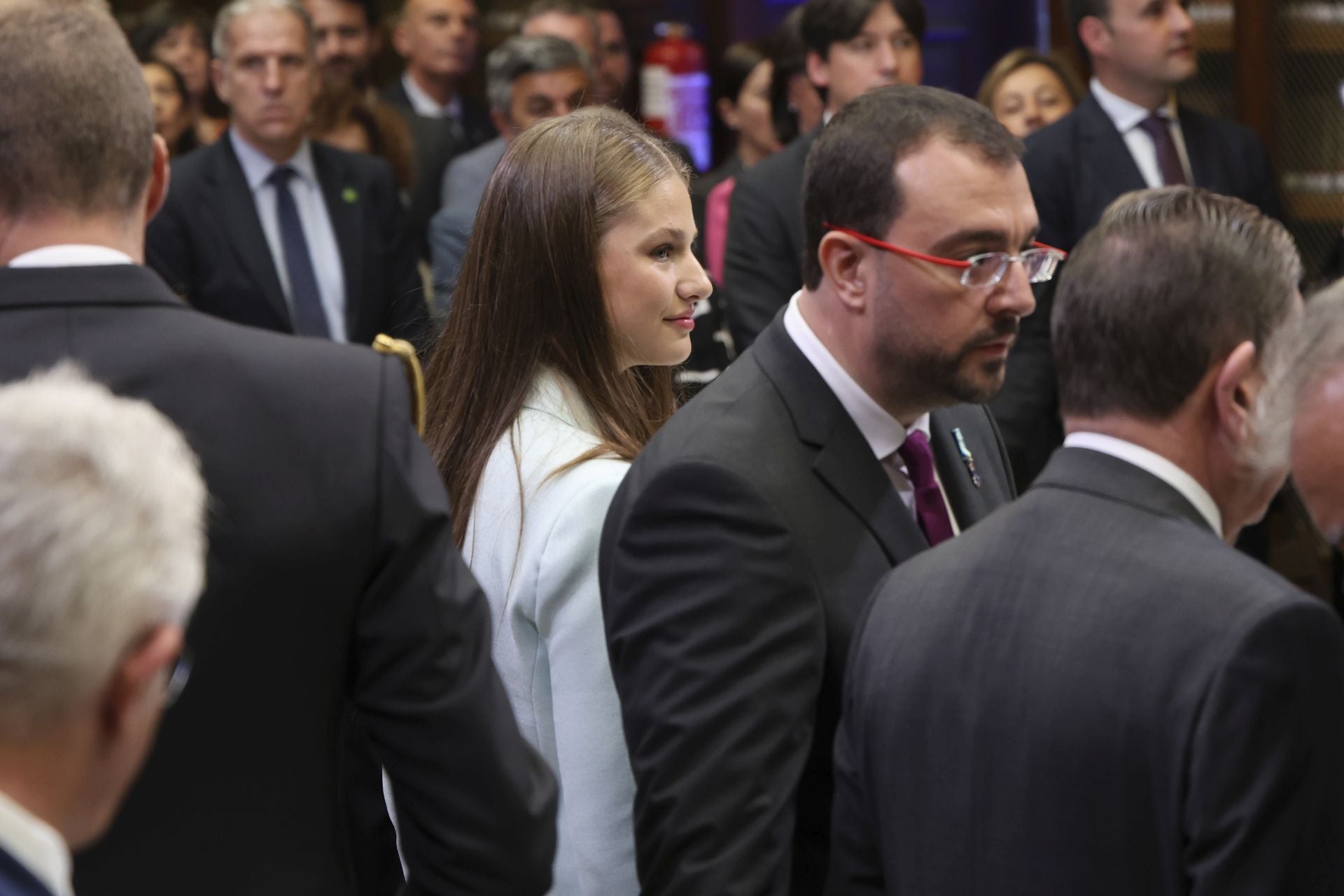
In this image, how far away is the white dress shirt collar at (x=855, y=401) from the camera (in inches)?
80.9

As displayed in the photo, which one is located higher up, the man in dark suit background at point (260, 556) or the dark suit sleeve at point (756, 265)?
the man in dark suit background at point (260, 556)

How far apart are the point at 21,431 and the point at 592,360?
52.2 inches

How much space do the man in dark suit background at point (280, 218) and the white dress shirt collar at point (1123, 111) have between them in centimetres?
192

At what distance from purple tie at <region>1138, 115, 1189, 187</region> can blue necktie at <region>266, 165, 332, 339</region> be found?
2.31 meters

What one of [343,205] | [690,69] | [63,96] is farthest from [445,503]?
[690,69]

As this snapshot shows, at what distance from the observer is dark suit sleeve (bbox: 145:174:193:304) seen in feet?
15.3

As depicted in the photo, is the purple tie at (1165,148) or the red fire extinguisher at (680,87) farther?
the red fire extinguisher at (680,87)

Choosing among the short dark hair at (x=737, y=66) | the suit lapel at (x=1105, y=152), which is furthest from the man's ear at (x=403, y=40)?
the suit lapel at (x=1105, y=152)

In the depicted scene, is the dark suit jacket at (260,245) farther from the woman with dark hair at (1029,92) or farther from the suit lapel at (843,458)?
the suit lapel at (843,458)

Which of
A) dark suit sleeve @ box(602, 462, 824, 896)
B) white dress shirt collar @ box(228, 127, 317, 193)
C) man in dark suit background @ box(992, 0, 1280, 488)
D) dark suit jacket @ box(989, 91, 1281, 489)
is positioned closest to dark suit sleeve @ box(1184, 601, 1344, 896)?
dark suit sleeve @ box(602, 462, 824, 896)

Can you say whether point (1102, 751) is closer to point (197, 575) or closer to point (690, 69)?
point (197, 575)

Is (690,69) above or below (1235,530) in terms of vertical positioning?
below

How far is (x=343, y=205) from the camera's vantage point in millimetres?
4910

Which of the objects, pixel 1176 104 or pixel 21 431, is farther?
pixel 1176 104
